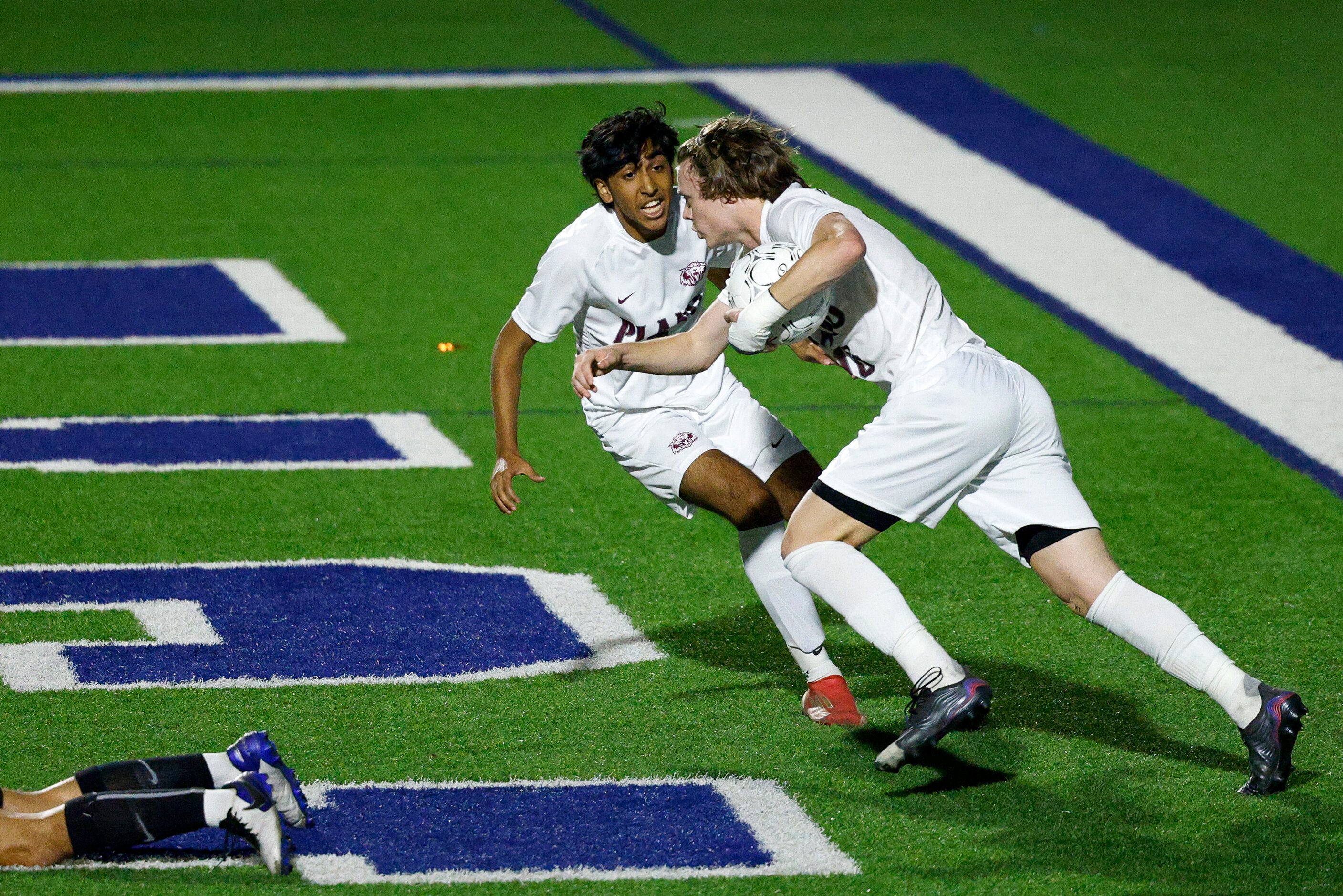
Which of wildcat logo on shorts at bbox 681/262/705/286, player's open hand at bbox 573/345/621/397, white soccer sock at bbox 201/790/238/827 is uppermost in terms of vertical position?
wildcat logo on shorts at bbox 681/262/705/286

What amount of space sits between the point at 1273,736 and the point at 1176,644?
31 centimetres

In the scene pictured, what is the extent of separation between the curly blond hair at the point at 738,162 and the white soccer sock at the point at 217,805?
5.87 ft

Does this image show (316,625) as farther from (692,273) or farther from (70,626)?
(692,273)

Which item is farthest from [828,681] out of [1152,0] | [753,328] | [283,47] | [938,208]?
[1152,0]

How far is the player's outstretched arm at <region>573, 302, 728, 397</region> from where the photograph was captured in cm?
448

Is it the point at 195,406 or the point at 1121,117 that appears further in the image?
the point at 1121,117

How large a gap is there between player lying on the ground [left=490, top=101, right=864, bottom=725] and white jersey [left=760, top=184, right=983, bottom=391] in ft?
2.24

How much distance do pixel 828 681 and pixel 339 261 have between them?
572cm

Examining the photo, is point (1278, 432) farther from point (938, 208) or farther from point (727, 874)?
point (727, 874)

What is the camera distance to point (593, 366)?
173 inches

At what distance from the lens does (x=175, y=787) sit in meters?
3.97

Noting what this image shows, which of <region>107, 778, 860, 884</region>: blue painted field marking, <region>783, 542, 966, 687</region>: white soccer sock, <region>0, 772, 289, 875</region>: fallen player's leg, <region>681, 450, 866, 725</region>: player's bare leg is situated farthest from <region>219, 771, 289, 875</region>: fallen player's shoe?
<region>681, 450, 866, 725</region>: player's bare leg

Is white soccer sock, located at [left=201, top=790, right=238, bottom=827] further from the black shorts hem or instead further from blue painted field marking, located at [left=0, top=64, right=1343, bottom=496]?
blue painted field marking, located at [left=0, top=64, right=1343, bottom=496]

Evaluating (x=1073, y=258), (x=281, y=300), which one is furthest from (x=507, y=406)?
(x=1073, y=258)
